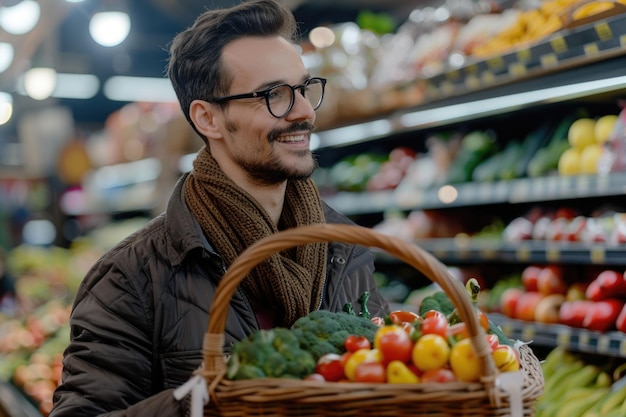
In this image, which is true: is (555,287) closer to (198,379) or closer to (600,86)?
(600,86)

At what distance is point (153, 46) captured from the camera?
9.95 metres

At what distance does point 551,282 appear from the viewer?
3822 millimetres

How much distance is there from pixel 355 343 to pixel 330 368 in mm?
79

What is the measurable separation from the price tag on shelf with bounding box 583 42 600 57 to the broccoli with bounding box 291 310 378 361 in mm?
2031

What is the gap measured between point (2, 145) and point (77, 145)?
422 centimetres

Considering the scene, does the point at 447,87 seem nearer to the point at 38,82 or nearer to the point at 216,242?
the point at 216,242

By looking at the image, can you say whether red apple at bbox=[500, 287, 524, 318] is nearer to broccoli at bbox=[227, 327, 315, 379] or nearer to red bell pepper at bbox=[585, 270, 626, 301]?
red bell pepper at bbox=[585, 270, 626, 301]

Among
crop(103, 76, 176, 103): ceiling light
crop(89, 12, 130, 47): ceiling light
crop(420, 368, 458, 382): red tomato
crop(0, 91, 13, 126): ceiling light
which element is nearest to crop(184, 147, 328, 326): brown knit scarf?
crop(420, 368, 458, 382): red tomato

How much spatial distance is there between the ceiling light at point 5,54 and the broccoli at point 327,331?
16.5 feet

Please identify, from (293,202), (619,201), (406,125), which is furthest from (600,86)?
(293,202)

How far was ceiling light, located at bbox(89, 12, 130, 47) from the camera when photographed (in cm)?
534

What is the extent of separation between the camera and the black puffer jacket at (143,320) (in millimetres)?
1694

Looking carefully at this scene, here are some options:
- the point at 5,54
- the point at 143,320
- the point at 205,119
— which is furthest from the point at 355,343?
the point at 5,54

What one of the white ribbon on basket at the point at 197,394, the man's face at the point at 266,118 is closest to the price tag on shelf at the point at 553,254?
the man's face at the point at 266,118
